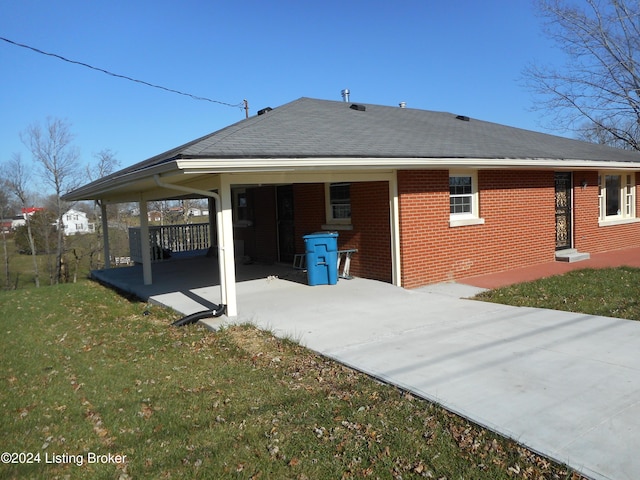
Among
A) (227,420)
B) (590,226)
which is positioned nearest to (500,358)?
(227,420)

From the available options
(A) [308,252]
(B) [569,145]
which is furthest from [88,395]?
(B) [569,145]

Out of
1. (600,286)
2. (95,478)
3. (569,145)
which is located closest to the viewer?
(95,478)

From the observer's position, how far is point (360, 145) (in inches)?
353

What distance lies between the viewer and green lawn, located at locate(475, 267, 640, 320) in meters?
7.44

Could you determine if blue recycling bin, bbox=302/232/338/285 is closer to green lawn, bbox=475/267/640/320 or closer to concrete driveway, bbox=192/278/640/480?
concrete driveway, bbox=192/278/640/480

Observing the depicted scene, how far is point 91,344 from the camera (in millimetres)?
7094

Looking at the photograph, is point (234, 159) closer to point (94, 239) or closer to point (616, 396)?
point (616, 396)

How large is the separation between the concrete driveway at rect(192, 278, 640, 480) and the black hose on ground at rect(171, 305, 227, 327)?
40cm

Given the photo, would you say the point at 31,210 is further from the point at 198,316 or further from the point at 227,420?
the point at 227,420

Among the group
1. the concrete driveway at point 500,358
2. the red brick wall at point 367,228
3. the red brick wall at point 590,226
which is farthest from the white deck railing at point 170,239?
the red brick wall at point 590,226

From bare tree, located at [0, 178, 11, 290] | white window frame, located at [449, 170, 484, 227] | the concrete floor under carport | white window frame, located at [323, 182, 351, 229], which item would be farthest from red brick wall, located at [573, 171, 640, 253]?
bare tree, located at [0, 178, 11, 290]

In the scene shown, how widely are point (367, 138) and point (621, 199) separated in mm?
10006

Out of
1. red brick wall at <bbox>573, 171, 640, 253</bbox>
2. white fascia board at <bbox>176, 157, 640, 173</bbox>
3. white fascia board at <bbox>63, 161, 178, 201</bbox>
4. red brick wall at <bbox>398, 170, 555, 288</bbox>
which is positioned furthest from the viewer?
red brick wall at <bbox>573, 171, 640, 253</bbox>

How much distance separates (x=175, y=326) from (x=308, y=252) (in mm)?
3518
